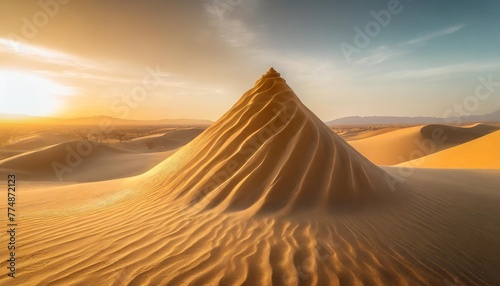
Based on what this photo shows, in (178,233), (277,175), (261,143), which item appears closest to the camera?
(178,233)

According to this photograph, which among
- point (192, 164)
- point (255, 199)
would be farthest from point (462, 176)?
point (192, 164)

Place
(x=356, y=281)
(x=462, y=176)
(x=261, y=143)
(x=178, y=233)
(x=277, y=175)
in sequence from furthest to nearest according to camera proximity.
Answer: (x=462, y=176) → (x=261, y=143) → (x=277, y=175) → (x=178, y=233) → (x=356, y=281)

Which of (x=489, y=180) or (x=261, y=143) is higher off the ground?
(x=261, y=143)

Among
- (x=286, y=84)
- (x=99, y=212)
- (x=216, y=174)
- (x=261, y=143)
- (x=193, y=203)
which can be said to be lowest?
(x=99, y=212)

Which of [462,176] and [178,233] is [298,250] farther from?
[462,176]

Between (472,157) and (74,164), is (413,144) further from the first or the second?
(74,164)

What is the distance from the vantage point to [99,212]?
4477mm

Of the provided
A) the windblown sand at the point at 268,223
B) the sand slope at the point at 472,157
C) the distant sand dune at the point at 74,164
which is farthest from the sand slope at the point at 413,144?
the distant sand dune at the point at 74,164

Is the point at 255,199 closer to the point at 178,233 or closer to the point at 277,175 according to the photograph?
the point at 277,175

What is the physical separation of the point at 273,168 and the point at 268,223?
130 centimetres

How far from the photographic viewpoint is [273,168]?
4.53 metres

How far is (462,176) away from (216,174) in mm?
8274

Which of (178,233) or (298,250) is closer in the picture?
(298,250)

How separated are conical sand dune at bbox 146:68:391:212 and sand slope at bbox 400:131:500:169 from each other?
8.93m
